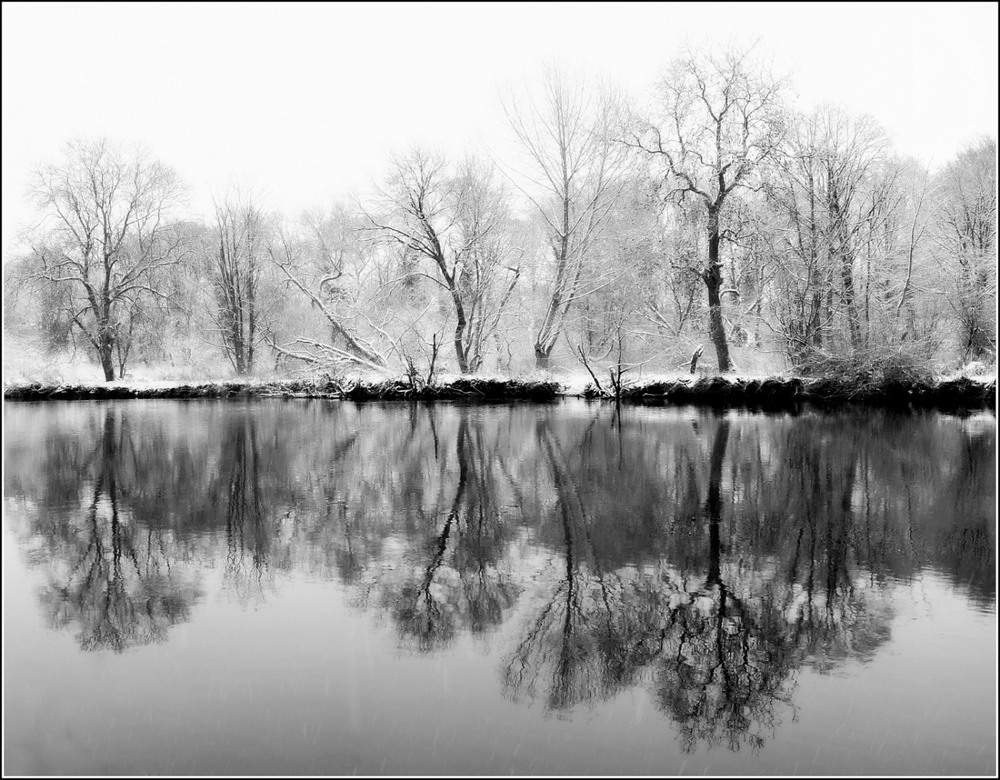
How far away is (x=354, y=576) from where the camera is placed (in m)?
7.93

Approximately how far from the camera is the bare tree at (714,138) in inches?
1184

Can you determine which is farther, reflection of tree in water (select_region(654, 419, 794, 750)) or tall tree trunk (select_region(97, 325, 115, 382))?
tall tree trunk (select_region(97, 325, 115, 382))

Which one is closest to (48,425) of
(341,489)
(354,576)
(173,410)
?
(173,410)

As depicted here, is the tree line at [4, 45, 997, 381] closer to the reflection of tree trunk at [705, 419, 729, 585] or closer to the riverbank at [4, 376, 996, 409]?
the riverbank at [4, 376, 996, 409]

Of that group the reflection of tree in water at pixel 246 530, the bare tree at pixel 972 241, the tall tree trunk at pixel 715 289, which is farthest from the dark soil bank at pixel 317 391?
the reflection of tree in water at pixel 246 530

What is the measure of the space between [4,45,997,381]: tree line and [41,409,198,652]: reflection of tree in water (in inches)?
881

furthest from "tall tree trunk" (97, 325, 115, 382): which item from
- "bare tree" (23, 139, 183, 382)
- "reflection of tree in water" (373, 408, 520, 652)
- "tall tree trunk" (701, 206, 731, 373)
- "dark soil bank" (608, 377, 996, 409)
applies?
"reflection of tree in water" (373, 408, 520, 652)

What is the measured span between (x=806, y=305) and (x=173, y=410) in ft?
76.4

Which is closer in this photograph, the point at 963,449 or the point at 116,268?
the point at 963,449

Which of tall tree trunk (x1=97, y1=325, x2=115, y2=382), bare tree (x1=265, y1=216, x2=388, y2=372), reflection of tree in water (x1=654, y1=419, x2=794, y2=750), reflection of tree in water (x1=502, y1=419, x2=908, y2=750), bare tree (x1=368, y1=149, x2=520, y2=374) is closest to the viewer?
reflection of tree in water (x1=654, y1=419, x2=794, y2=750)

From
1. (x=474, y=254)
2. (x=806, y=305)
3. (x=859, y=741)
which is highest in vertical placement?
(x=474, y=254)

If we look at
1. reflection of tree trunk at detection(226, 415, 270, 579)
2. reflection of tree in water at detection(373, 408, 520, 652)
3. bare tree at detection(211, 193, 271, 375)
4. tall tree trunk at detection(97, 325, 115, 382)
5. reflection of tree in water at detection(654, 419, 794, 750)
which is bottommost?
reflection of tree in water at detection(654, 419, 794, 750)

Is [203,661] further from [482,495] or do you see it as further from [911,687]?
[482,495]

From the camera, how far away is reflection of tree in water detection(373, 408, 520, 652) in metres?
6.57
